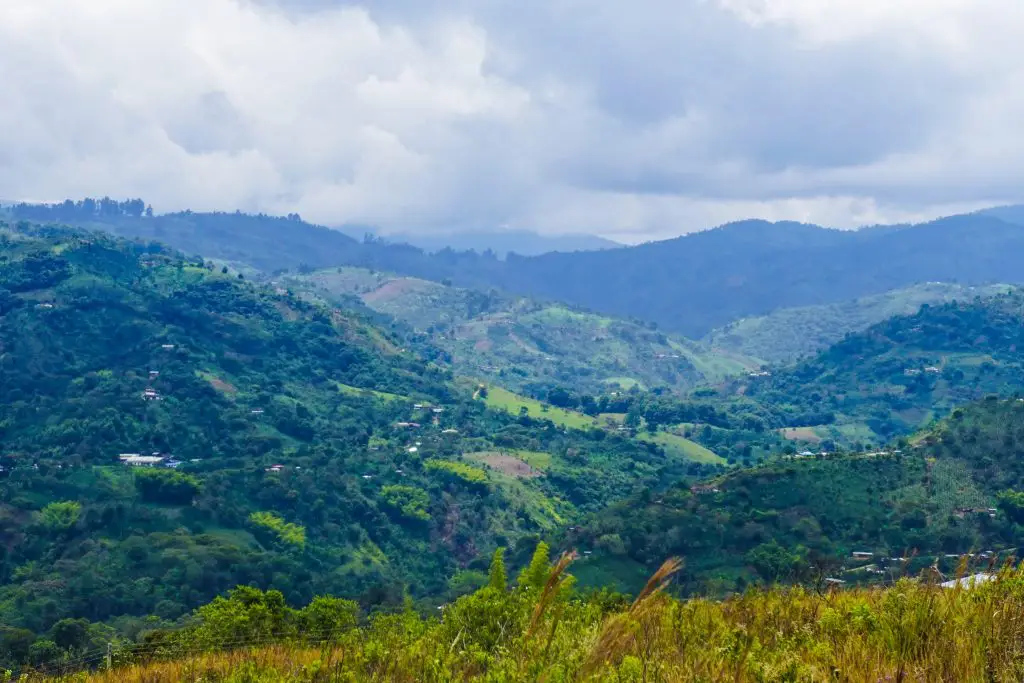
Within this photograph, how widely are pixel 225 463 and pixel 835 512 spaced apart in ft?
260

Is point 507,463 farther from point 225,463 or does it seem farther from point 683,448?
point 683,448

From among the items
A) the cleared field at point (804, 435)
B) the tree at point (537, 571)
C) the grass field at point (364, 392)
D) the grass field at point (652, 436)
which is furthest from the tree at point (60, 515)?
the cleared field at point (804, 435)

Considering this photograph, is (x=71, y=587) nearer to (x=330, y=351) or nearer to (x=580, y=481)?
(x=580, y=481)

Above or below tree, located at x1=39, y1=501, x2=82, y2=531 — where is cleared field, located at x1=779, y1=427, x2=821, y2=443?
below

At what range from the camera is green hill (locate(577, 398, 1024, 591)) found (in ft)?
259

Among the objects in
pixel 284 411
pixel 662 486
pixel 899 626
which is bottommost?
pixel 662 486

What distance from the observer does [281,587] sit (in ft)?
272

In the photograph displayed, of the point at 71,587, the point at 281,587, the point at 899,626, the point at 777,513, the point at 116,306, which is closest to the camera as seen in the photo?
the point at 899,626

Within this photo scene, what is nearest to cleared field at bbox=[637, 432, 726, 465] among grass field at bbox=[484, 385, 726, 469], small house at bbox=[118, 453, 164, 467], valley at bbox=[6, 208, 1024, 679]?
grass field at bbox=[484, 385, 726, 469]

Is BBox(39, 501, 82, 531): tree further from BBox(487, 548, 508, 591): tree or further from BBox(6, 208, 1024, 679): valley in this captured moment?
BBox(487, 548, 508, 591): tree

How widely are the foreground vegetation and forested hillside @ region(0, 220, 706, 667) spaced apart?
5652cm

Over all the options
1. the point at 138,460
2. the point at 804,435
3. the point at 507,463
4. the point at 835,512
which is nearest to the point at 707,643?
the point at 835,512

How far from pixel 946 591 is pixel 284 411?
148965 mm

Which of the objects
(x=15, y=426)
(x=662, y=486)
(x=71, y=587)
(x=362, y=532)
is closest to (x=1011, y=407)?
(x=662, y=486)
